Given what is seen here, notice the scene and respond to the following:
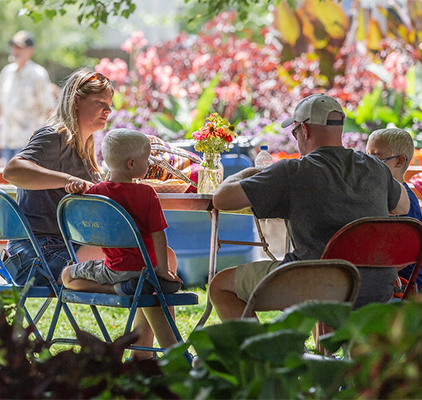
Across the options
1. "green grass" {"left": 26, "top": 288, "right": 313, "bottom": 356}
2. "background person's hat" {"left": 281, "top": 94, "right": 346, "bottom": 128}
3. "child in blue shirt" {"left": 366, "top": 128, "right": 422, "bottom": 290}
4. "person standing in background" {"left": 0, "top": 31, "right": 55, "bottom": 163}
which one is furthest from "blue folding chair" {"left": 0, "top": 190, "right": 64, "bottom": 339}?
"person standing in background" {"left": 0, "top": 31, "right": 55, "bottom": 163}

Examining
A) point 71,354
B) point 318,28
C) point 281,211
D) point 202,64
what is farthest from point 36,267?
point 318,28

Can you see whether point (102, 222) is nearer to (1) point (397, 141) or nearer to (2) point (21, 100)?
(1) point (397, 141)

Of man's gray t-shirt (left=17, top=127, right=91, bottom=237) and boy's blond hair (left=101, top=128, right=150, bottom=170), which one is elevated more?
boy's blond hair (left=101, top=128, right=150, bottom=170)

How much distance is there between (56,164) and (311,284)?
1.87m

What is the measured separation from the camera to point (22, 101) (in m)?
9.54

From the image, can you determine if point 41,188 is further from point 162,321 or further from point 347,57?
point 347,57

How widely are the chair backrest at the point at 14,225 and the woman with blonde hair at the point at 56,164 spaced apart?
0.14m

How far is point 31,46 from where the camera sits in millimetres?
9281

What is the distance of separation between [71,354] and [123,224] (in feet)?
4.01

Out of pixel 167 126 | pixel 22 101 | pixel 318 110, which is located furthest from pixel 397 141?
pixel 22 101

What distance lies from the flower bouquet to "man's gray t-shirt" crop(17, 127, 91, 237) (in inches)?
27.4

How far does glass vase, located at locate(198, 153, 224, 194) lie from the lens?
3.47m

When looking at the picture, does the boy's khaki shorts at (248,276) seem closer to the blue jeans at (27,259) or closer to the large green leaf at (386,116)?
the blue jeans at (27,259)

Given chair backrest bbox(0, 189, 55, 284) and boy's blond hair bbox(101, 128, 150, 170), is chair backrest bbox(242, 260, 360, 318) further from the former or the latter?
chair backrest bbox(0, 189, 55, 284)
